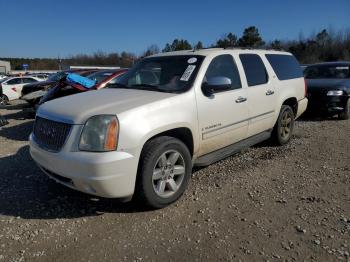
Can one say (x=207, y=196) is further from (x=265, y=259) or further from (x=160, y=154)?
(x=265, y=259)

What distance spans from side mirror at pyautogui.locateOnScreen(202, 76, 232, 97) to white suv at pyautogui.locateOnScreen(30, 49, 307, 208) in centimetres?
1

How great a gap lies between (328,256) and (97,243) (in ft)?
6.83

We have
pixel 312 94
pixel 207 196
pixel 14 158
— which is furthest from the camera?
pixel 312 94

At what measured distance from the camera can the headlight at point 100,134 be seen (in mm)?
3383

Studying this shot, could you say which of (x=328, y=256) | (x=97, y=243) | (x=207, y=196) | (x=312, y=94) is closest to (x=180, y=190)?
(x=207, y=196)

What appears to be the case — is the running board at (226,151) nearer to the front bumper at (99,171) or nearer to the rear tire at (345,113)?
the front bumper at (99,171)

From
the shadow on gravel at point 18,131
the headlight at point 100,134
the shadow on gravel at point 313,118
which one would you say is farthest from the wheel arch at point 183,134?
the shadow on gravel at point 313,118

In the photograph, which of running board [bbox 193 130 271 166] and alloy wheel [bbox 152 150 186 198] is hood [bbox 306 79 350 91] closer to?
running board [bbox 193 130 271 166]

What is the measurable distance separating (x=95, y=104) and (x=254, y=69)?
275cm

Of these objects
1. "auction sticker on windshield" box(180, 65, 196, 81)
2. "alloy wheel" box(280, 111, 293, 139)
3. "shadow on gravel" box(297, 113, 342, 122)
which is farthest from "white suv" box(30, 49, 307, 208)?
"shadow on gravel" box(297, 113, 342, 122)

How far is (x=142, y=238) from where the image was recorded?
3355 mm

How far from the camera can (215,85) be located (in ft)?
14.1

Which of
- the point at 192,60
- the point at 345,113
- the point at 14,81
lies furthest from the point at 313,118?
the point at 14,81

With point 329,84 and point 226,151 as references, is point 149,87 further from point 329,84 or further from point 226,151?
point 329,84
